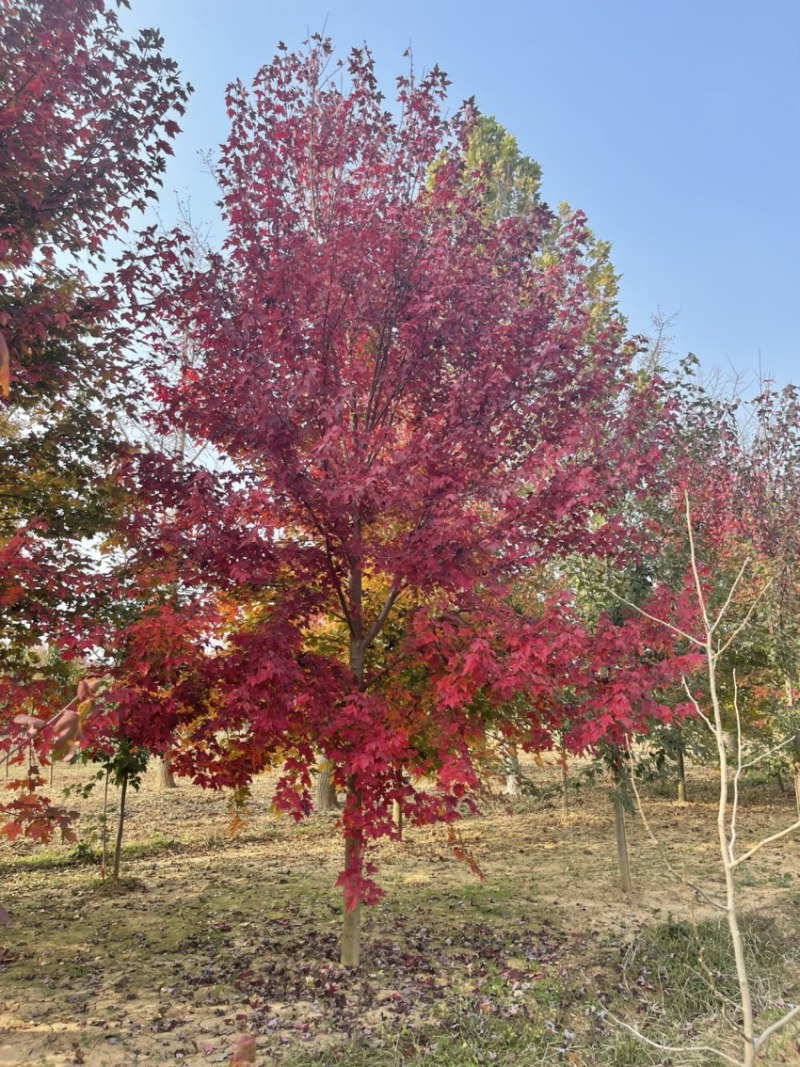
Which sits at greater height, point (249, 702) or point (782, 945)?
point (249, 702)

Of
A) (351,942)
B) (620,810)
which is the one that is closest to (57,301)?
(351,942)

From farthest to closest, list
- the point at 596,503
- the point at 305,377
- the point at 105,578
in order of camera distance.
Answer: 1. the point at 596,503
2. the point at 105,578
3. the point at 305,377

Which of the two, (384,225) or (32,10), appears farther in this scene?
(384,225)

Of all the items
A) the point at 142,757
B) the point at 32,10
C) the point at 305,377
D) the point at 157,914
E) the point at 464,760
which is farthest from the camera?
the point at 142,757

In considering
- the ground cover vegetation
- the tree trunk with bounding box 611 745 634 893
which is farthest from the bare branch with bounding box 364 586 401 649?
the tree trunk with bounding box 611 745 634 893

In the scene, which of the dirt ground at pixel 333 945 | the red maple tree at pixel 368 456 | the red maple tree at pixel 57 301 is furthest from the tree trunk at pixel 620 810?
the red maple tree at pixel 57 301

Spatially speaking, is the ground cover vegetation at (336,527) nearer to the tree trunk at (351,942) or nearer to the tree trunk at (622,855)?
the tree trunk at (351,942)

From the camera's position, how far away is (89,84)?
16.8 feet

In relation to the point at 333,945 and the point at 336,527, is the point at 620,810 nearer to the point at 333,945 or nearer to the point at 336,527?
the point at 333,945

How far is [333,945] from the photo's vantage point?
6230 millimetres

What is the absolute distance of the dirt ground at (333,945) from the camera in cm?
441

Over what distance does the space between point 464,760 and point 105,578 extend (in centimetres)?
295

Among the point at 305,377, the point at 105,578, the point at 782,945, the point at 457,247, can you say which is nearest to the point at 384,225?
the point at 457,247

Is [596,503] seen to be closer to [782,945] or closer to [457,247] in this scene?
[457,247]
